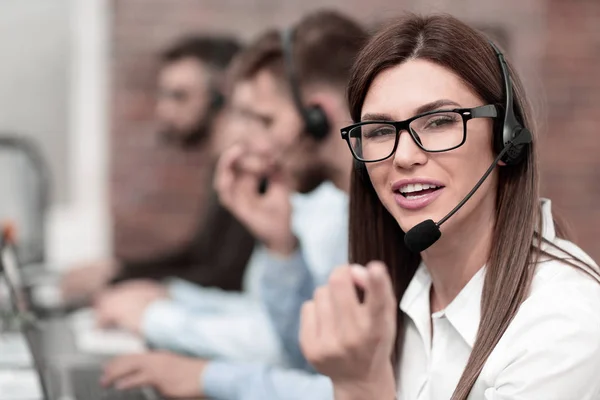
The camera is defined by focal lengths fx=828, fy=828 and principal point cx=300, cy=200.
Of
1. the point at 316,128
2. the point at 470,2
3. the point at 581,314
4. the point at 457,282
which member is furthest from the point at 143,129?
the point at 581,314

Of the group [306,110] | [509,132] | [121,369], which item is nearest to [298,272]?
[306,110]

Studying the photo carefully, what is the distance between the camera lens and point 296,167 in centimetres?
185

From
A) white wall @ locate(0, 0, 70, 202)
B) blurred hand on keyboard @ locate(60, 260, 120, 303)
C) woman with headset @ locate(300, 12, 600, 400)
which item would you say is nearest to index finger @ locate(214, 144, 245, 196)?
blurred hand on keyboard @ locate(60, 260, 120, 303)

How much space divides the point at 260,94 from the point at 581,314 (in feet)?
3.70

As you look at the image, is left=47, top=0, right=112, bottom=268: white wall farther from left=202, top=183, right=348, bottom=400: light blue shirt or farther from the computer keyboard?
the computer keyboard

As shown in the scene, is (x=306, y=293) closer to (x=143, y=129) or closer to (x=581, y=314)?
(x=581, y=314)

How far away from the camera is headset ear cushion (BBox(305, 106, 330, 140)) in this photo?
172 cm

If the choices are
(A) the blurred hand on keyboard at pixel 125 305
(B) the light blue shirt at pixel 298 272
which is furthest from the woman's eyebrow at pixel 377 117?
(A) the blurred hand on keyboard at pixel 125 305

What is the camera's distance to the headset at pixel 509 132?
0.98 m

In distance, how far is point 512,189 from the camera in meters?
1.03

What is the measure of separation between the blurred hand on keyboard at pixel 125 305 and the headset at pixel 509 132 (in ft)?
3.60

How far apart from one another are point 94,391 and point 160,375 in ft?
0.38

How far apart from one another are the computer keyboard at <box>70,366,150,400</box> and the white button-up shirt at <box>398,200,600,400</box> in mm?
528

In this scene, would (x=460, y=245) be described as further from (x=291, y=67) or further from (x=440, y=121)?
(x=291, y=67)
